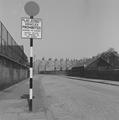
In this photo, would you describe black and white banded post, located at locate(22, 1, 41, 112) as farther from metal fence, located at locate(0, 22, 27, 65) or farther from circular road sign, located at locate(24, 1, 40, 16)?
metal fence, located at locate(0, 22, 27, 65)

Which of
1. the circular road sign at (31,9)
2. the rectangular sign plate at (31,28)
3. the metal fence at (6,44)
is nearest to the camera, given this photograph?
the rectangular sign plate at (31,28)

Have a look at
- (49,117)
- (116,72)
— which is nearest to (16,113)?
(49,117)

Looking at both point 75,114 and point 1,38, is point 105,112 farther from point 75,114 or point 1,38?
point 1,38

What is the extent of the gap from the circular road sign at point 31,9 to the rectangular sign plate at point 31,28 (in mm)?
254

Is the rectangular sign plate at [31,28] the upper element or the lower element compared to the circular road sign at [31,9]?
lower

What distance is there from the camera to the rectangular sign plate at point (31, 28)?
8.96m

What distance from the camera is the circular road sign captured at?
9.19 m

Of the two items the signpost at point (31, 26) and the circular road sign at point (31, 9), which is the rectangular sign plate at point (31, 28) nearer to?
the signpost at point (31, 26)

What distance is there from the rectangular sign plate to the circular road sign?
0.25 metres

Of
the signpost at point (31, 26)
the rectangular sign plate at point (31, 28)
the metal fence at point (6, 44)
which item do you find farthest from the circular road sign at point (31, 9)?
the metal fence at point (6, 44)

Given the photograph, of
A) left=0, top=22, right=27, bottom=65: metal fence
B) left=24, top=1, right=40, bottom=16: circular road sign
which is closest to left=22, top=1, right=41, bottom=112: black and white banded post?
left=24, top=1, right=40, bottom=16: circular road sign

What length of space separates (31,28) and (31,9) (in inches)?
29.5

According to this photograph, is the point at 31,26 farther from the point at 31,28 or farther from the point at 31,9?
the point at 31,9

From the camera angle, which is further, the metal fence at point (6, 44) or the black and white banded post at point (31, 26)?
the metal fence at point (6, 44)
